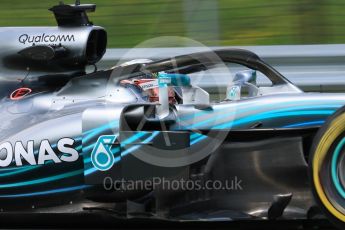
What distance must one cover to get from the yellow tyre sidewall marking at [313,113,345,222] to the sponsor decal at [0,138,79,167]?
1302mm

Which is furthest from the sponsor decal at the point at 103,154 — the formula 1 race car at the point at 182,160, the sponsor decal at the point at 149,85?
the sponsor decal at the point at 149,85

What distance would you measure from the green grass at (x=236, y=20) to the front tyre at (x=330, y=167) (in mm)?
3436

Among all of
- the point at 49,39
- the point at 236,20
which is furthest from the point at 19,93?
the point at 236,20

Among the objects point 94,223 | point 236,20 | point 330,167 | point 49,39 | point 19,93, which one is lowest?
point 94,223

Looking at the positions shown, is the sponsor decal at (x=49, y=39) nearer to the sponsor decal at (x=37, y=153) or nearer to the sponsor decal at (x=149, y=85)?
the sponsor decal at (x=149, y=85)

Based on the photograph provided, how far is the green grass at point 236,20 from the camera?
278 inches

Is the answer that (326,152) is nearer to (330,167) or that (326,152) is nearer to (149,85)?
(330,167)

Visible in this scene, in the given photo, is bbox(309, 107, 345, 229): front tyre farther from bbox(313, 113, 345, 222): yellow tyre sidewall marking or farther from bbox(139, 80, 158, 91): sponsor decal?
bbox(139, 80, 158, 91): sponsor decal

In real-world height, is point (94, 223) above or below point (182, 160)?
below

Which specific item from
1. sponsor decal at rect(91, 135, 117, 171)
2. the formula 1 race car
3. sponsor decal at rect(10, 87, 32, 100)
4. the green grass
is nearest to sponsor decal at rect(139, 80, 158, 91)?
the formula 1 race car

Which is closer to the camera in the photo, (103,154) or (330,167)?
(330,167)

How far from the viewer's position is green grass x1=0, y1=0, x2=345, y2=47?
7066mm

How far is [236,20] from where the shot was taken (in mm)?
7934

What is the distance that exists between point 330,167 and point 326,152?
0.09 metres
